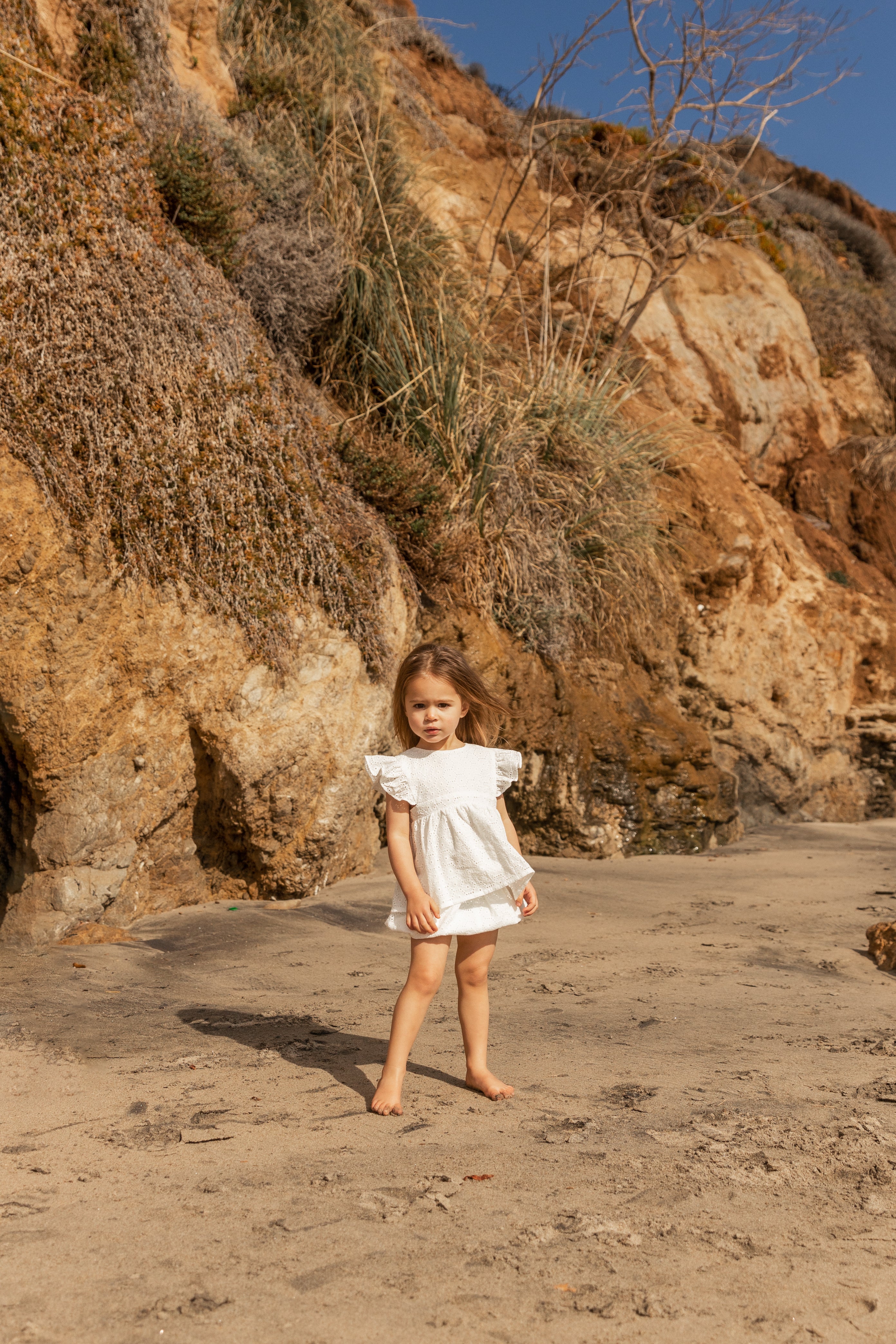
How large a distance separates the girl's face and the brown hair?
2 centimetres

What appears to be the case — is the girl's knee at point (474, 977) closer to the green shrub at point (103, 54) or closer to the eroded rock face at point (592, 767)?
the eroded rock face at point (592, 767)

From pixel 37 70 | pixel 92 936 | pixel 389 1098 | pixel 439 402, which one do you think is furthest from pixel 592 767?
pixel 37 70

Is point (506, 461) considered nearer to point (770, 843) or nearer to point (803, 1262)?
point (770, 843)

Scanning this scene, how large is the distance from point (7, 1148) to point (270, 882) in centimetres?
253

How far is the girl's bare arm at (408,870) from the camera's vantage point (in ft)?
7.86

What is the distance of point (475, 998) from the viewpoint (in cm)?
252

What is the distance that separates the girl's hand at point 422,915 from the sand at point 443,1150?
450mm

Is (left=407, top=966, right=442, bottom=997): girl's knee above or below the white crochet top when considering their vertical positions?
below

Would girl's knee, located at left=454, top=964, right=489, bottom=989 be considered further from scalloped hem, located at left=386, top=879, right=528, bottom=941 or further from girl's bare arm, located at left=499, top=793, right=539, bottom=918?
girl's bare arm, located at left=499, top=793, right=539, bottom=918

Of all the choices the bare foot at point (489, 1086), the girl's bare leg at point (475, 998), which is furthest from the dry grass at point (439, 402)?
the bare foot at point (489, 1086)

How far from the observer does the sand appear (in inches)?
58.1

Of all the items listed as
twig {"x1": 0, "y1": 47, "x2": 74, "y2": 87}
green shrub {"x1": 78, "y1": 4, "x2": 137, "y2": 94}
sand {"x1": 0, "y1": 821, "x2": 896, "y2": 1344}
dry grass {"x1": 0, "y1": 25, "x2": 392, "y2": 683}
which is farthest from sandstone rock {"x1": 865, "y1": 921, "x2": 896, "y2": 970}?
green shrub {"x1": 78, "y1": 4, "x2": 137, "y2": 94}

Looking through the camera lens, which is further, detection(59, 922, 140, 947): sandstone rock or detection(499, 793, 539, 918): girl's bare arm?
detection(59, 922, 140, 947): sandstone rock

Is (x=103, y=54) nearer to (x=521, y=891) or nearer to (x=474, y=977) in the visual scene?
(x=521, y=891)
